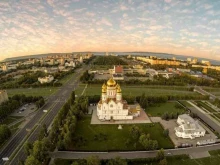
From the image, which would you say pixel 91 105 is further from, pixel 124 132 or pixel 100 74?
pixel 100 74

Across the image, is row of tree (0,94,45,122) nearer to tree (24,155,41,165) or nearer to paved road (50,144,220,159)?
paved road (50,144,220,159)

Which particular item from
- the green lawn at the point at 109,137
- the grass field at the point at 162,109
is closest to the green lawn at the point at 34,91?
the green lawn at the point at 109,137

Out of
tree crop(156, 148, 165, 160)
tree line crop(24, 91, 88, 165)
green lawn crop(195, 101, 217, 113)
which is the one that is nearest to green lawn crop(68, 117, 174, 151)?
tree line crop(24, 91, 88, 165)

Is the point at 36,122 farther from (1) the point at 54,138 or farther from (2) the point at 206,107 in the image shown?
(2) the point at 206,107

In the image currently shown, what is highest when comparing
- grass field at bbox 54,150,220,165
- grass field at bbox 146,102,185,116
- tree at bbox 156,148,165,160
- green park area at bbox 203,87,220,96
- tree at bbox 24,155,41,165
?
green park area at bbox 203,87,220,96

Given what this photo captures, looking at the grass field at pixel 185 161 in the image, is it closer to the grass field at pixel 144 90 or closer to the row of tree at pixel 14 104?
the row of tree at pixel 14 104

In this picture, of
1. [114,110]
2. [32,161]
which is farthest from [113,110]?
[32,161]
